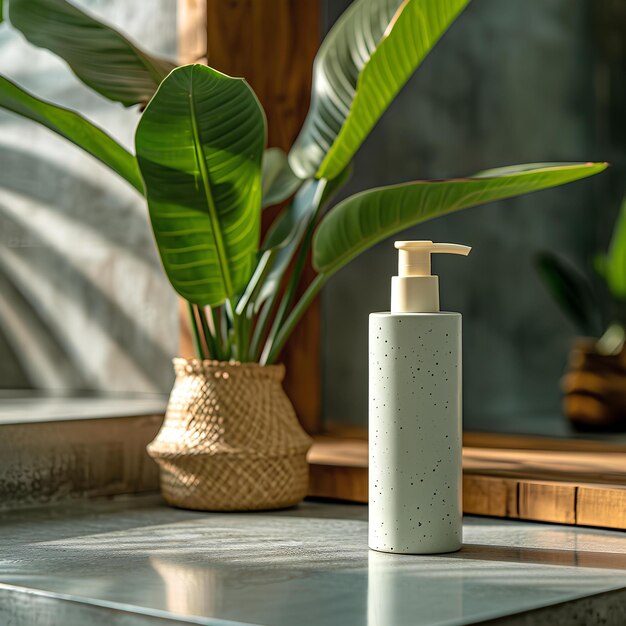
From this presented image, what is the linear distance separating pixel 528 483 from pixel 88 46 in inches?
19.6

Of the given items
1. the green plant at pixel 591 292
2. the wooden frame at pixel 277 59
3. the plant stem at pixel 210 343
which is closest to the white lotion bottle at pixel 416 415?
the plant stem at pixel 210 343

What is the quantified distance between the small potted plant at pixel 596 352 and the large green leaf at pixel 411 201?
70cm

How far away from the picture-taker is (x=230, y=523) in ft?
2.92

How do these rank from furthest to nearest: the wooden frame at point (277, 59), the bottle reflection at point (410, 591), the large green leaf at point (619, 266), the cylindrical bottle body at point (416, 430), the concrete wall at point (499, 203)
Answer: the large green leaf at point (619, 266), the concrete wall at point (499, 203), the wooden frame at point (277, 59), the cylindrical bottle body at point (416, 430), the bottle reflection at point (410, 591)

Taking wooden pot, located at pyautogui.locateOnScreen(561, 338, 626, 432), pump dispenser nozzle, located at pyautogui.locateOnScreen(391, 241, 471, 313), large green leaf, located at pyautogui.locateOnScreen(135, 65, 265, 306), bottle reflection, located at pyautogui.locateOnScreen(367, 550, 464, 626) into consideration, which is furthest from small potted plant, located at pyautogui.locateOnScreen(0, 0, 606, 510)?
wooden pot, located at pyautogui.locateOnScreen(561, 338, 626, 432)

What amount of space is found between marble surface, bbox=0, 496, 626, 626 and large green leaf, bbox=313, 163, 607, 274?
0.74ft

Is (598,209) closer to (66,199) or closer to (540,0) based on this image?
(540,0)

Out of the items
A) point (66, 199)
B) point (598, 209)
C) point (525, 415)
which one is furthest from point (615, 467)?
point (598, 209)

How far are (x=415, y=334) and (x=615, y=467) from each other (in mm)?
357

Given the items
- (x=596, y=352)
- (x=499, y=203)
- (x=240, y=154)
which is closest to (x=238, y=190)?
(x=240, y=154)

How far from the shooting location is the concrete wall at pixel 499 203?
1476 mm

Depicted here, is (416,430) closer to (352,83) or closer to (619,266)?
(352,83)

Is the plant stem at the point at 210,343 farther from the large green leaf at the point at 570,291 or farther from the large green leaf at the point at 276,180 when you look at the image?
the large green leaf at the point at 570,291

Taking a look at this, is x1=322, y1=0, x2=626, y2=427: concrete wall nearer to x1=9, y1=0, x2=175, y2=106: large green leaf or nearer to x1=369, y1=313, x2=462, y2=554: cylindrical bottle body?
x1=9, y1=0, x2=175, y2=106: large green leaf
